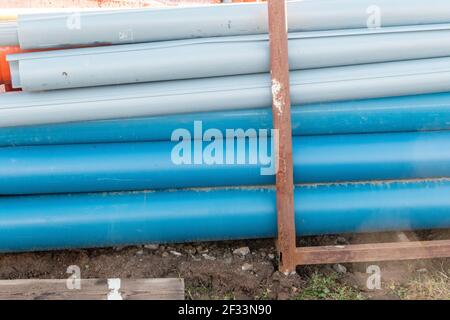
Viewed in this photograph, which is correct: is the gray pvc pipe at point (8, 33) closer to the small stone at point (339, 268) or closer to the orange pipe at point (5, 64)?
the orange pipe at point (5, 64)

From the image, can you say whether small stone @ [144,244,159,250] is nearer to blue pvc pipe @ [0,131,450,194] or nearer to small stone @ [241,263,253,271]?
blue pvc pipe @ [0,131,450,194]

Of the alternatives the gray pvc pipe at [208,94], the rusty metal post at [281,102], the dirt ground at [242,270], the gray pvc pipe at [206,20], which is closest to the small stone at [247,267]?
the dirt ground at [242,270]

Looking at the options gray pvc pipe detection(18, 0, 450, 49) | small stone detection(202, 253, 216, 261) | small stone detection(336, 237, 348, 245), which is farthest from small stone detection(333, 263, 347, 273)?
gray pvc pipe detection(18, 0, 450, 49)

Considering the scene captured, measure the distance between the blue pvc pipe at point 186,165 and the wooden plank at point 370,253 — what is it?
372 mm

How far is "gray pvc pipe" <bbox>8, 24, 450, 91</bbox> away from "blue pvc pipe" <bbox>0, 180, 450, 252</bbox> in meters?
0.62

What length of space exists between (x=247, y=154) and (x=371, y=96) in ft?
2.31

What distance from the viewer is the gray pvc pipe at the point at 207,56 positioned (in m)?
2.63

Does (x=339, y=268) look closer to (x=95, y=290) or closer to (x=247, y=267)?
(x=247, y=267)

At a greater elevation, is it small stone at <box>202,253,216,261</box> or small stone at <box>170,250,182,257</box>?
small stone at <box>170,250,182,257</box>

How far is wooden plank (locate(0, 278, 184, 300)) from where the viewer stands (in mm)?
2348

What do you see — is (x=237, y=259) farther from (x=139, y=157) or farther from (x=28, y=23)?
(x=28, y=23)

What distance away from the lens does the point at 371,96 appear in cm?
278

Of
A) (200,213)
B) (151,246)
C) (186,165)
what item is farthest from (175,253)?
(186,165)

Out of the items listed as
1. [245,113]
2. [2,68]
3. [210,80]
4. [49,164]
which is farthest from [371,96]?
[2,68]
